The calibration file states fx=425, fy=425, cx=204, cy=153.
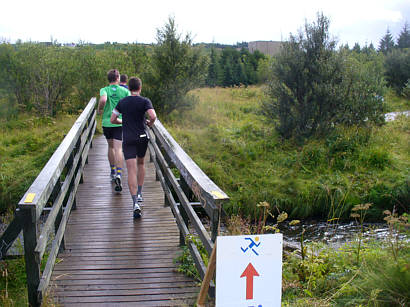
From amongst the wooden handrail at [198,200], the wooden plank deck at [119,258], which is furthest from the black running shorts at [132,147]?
the wooden plank deck at [119,258]

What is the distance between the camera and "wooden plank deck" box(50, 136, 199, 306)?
12.6 feet

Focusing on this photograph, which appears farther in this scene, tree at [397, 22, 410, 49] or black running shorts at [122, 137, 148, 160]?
tree at [397, 22, 410, 49]

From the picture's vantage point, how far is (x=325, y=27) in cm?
1464

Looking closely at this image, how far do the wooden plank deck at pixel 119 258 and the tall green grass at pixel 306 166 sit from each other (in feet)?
15.4

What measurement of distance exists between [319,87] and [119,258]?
11400 millimetres

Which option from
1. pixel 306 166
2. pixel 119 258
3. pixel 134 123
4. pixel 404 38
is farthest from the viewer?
pixel 404 38

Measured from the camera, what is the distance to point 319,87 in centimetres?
1439

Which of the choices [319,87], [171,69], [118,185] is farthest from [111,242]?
[171,69]

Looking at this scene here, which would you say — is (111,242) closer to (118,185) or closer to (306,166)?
(118,185)

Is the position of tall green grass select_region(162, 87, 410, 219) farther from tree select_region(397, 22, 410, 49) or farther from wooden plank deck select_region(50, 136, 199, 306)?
tree select_region(397, 22, 410, 49)

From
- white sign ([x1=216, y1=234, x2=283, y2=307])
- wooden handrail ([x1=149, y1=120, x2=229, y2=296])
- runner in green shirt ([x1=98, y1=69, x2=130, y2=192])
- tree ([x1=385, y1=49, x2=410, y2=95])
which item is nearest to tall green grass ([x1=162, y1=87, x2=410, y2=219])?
runner in green shirt ([x1=98, y1=69, x2=130, y2=192])

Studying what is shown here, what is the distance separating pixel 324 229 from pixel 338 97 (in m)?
6.04

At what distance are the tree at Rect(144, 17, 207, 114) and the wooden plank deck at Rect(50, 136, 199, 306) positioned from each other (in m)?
11.9

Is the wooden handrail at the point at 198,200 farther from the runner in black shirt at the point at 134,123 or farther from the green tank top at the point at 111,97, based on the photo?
the green tank top at the point at 111,97
